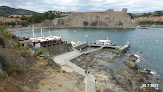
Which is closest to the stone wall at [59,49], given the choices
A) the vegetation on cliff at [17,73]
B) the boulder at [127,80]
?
the vegetation on cliff at [17,73]

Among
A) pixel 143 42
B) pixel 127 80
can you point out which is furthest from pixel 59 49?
pixel 143 42

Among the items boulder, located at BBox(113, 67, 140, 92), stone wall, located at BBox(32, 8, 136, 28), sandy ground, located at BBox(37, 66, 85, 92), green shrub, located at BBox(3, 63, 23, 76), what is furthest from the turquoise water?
stone wall, located at BBox(32, 8, 136, 28)

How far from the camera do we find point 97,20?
350 ft

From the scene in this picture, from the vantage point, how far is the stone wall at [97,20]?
97069mm

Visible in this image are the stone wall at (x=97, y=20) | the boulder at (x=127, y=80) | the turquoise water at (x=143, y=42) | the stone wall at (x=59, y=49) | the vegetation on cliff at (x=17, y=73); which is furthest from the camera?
the stone wall at (x=97, y=20)

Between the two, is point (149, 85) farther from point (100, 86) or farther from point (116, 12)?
point (116, 12)

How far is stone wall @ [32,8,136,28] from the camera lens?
9707 centimetres

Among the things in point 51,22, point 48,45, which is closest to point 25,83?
point 48,45

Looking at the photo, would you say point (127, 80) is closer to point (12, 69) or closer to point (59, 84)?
point (59, 84)

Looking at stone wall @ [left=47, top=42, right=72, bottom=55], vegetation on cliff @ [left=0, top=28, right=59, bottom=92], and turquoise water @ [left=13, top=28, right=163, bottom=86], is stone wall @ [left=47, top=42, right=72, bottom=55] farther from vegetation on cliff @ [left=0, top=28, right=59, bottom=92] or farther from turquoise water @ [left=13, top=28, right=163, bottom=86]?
turquoise water @ [left=13, top=28, right=163, bottom=86]

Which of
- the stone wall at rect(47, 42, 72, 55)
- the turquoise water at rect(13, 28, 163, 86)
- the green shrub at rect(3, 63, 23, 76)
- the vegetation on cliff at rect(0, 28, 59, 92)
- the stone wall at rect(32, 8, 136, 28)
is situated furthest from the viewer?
the stone wall at rect(32, 8, 136, 28)

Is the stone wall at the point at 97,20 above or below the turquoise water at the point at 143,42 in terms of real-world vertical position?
above

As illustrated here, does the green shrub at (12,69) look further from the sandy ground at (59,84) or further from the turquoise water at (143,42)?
the turquoise water at (143,42)

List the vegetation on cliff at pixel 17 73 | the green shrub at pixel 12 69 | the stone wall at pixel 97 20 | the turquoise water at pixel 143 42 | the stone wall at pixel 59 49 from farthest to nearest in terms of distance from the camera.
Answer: the stone wall at pixel 97 20, the turquoise water at pixel 143 42, the stone wall at pixel 59 49, the green shrub at pixel 12 69, the vegetation on cliff at pixel 17 73
